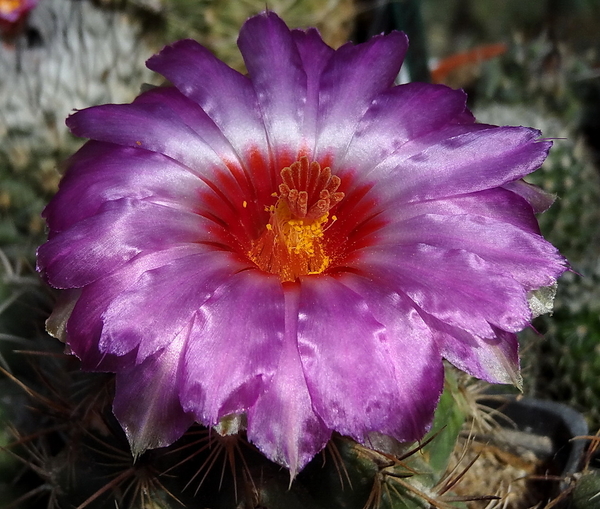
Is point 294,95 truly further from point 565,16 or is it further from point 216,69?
point 565,16

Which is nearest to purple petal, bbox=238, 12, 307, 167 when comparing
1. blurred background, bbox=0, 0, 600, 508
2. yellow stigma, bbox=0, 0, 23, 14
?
blurred background, bbox=0, 0, 600, 508

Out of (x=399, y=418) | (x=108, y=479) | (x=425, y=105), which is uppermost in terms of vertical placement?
(x=425, y=105)

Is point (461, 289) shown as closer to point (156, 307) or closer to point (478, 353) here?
point (478, 353)

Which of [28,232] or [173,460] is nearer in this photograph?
[173,460]

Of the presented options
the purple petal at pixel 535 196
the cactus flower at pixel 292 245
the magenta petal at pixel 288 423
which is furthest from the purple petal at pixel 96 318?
the purple petal at pixel 535 196

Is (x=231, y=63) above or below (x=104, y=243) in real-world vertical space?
below

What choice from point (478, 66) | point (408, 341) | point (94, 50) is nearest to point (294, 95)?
point (408, 341)

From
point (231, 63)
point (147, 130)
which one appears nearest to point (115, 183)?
point (147, 130)
